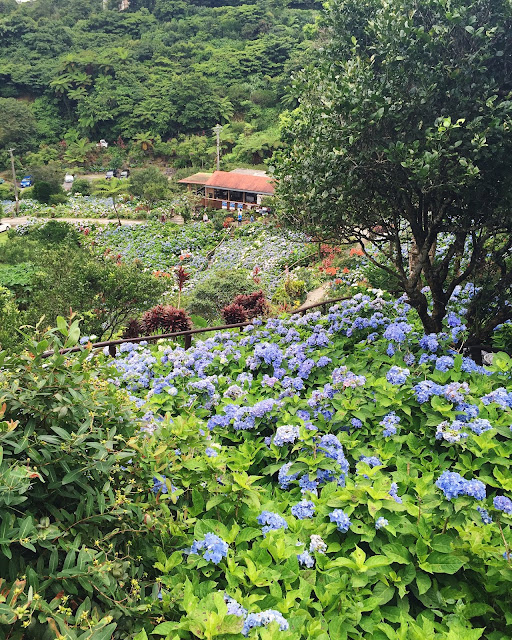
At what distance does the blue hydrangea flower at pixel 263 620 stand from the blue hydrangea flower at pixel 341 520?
421 millimetres

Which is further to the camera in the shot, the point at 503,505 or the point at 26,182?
the point at 26,182

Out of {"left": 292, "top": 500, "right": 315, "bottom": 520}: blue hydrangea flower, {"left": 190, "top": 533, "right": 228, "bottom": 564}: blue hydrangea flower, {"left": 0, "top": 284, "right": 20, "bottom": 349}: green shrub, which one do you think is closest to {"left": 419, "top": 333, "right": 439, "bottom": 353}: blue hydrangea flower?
{"left": 292, "top": 500, "right": 315, "bottom": 520}: blue hydrangea flower

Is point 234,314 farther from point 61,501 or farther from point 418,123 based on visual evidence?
point 61,501

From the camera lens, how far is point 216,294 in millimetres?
9469

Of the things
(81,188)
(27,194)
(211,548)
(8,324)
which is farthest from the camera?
(81,188)

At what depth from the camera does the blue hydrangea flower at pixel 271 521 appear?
174cm

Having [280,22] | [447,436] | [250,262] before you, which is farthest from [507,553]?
[280,22]

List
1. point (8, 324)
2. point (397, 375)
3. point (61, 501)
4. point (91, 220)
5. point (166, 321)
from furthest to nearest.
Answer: point (91, 220) → point (166, 321) → point (8, 324) → point (397, 375) → point (61, 501)

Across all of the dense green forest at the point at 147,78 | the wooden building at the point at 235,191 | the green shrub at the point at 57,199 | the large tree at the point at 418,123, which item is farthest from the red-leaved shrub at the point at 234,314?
the dense green forest at the point at 147,78

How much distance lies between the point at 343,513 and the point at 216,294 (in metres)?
7.92

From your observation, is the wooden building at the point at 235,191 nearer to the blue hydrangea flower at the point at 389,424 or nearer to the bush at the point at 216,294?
the bush at the point at 216,294

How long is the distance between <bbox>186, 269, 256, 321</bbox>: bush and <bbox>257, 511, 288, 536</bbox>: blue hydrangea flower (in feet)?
24.6

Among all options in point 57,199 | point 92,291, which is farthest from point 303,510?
point 57,199

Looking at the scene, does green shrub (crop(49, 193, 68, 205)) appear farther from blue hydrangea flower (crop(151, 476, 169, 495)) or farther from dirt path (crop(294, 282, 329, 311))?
blue hydrangea flower (crop(151, 476, 169, 495))
